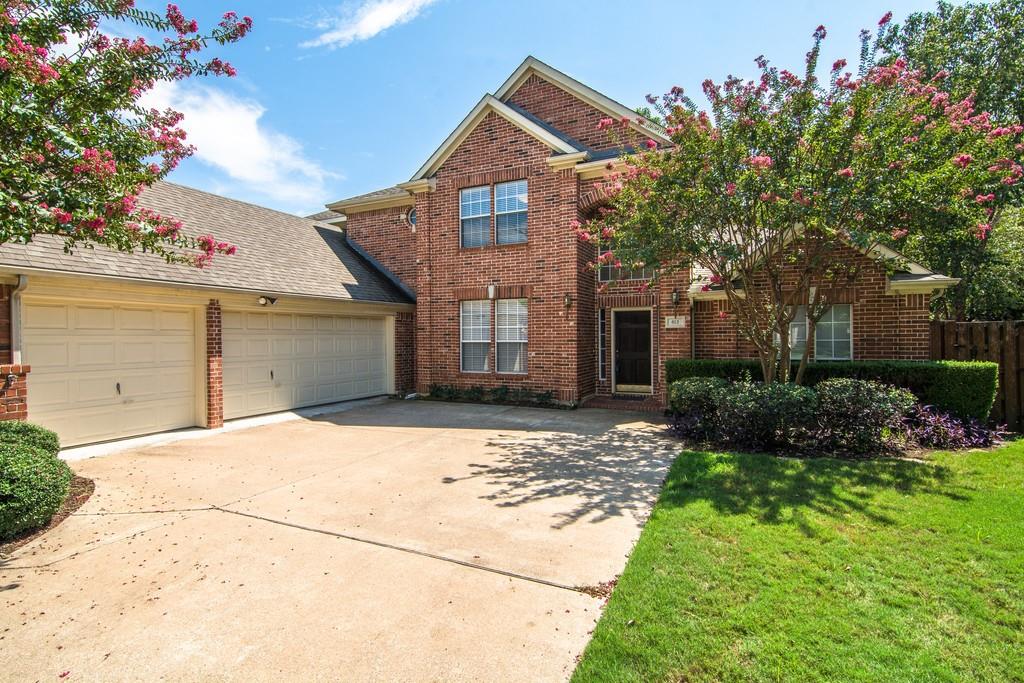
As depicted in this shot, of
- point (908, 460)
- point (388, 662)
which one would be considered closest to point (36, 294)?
point (388, 662)

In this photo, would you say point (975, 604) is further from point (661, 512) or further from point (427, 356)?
point (427, 356)

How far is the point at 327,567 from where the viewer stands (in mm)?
4078

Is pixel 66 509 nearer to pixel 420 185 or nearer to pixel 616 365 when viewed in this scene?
pixel 420 185

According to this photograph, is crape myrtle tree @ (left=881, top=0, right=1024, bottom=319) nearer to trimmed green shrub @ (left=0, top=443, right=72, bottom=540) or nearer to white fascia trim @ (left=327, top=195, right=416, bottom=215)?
white fascia trim @ (left=327, top=195, right=416, bottom=215)

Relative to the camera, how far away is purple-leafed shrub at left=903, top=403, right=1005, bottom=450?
745 cm

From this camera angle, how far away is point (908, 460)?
6.74 metres

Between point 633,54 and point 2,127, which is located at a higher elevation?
point 633,54

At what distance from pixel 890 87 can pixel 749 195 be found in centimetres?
242

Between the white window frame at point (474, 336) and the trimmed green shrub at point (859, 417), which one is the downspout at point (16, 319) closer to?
the white window frame at point (474, 336)

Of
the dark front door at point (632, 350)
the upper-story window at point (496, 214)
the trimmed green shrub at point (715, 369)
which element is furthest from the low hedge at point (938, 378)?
the upper-story window at point (496, 214)

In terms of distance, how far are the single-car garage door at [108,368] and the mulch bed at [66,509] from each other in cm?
205

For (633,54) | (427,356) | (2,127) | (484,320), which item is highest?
(633,54)

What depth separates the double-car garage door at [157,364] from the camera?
25.3 feet

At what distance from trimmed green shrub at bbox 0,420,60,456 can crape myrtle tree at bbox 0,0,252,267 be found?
2.32 m
